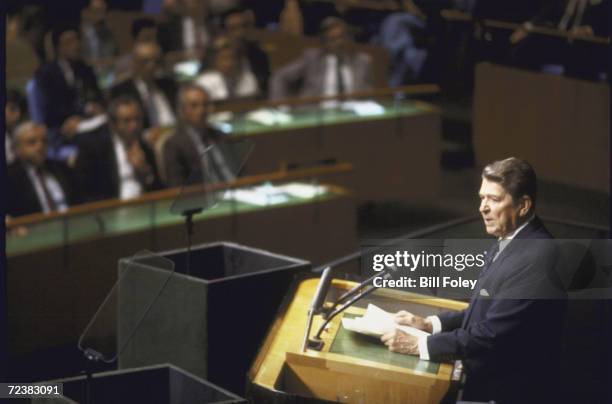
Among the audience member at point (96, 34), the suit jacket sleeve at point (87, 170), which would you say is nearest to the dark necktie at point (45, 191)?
the suit jacket sleeve at point (87, 170)

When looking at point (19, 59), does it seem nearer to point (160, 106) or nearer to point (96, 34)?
point (96, 34)

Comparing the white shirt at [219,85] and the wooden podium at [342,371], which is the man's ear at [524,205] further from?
the white shirt at [219,85]

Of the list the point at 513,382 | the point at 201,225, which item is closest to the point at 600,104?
the point at 201,225

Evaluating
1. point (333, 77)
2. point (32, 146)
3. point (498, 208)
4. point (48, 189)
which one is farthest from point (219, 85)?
point (498, 208)

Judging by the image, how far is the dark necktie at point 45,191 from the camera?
566 centimetres

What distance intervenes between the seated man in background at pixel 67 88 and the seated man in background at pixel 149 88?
0.38 metres

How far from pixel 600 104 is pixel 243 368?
15.2 ft

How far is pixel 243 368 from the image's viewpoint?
4.25m

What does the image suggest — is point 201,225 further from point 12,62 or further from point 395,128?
point 12,62

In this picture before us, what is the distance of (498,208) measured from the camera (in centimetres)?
305

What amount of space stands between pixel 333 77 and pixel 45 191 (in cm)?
284

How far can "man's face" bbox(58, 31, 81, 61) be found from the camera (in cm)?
758

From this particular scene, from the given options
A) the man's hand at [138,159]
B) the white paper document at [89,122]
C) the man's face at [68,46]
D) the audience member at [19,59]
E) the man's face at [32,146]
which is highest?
the man's face at [68,46]

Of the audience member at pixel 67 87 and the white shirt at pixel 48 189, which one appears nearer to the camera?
the white shirt at pixel 48 189
